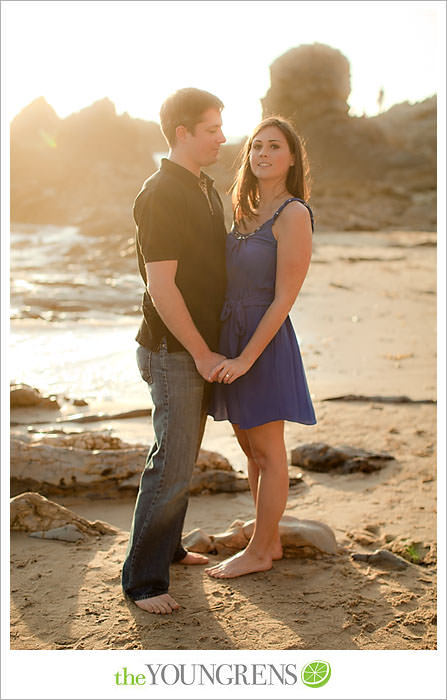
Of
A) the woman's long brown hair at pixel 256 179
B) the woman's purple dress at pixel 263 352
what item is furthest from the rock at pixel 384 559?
the woman's long brown hair at pixel 256 179

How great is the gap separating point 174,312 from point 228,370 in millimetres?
298

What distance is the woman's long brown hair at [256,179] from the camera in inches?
112

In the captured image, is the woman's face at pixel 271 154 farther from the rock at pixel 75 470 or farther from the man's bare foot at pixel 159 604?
the rock at pixel 75 470

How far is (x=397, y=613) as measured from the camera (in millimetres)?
2906

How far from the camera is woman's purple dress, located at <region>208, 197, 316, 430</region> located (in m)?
2.79

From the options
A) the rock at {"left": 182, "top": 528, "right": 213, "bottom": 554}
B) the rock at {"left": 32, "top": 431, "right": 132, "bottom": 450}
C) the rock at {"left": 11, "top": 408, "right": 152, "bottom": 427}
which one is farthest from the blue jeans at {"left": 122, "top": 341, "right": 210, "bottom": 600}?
the rock at {"left": 11, "top": 408, "right": 152, "bottom": 427}

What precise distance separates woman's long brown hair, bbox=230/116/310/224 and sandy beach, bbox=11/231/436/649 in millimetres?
1599

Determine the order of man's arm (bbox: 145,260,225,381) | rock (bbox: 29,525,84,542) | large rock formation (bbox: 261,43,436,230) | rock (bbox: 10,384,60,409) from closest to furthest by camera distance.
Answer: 1. man's arm (bbox: 145,260,225,381)
2. rock (bbox: 29,525,84,542)
3. rock (bbox: 10,384,60,409)
4. large rock formation (bbox: 261,43,436,230)

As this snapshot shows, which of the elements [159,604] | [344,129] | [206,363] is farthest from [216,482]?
[344,129]

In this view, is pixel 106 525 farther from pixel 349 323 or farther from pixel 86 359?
pixel 349 323

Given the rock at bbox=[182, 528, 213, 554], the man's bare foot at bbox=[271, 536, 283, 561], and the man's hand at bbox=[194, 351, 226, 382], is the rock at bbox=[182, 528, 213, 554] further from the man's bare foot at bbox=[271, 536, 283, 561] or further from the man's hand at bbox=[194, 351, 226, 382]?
the man's hand at bbox=[194, 351, 226, 382]

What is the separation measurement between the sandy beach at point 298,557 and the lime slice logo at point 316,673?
7.8 inches

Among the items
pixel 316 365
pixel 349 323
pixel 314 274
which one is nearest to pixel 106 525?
pixel 316 365

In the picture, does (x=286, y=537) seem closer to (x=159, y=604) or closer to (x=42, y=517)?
(x=159, y=604)
